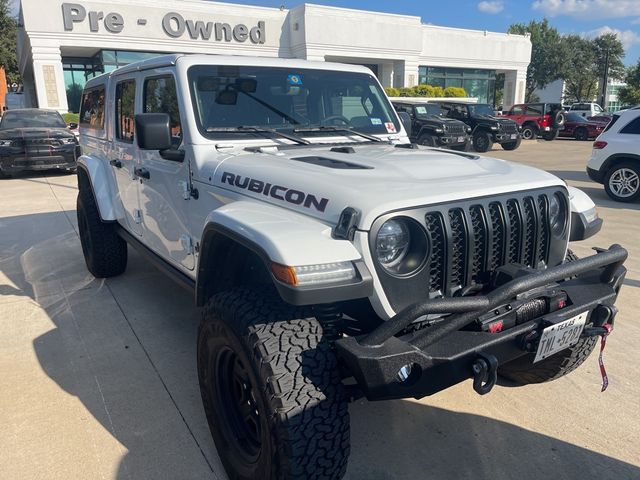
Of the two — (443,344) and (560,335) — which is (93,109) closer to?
(443,344)

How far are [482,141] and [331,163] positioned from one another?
16663mm

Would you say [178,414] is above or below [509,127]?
below

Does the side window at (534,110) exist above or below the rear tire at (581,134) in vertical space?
above

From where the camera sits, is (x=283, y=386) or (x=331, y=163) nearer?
(x=283, y=386)

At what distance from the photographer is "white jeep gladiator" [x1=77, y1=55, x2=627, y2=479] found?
2.01 metres

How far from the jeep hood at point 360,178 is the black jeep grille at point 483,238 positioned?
0.08 meters

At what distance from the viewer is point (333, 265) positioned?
2025 mm

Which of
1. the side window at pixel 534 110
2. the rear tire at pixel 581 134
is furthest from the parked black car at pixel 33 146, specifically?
the rear tire at pixel 581 134

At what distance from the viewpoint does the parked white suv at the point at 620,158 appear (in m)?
8.94

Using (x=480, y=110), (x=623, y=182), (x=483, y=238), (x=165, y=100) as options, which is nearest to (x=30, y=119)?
(x=165, y=100)

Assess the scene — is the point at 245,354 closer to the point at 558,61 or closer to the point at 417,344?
the point at 417,344

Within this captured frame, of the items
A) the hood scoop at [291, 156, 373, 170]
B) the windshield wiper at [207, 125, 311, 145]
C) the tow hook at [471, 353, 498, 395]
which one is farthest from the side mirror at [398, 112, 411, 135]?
the tow hook at [471, 353, 498, 395]

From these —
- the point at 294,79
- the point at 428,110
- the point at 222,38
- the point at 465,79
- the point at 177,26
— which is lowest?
the point at 428,110

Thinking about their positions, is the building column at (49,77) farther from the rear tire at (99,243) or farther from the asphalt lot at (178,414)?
the asphalt lot at (178,414)
